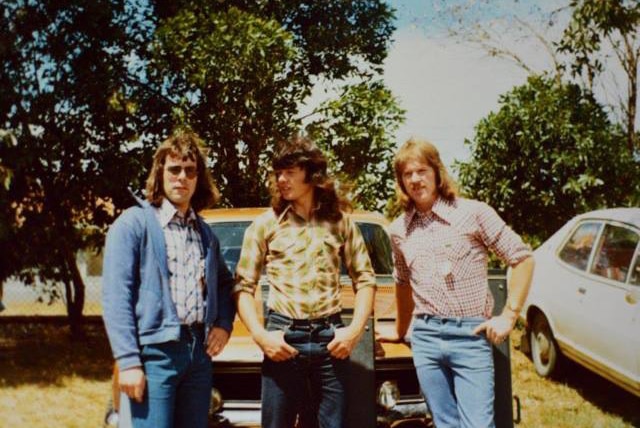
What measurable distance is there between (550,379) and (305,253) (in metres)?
4.75

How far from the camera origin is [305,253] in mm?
2736

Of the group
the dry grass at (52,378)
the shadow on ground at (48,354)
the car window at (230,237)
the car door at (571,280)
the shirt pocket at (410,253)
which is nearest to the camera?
the shirt pocket at (410,253)

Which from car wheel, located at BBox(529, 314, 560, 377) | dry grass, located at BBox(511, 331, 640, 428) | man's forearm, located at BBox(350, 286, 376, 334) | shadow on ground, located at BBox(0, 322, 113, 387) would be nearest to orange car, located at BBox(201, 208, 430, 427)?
man's forearm, located at BBox(350, 286, 376, 334)

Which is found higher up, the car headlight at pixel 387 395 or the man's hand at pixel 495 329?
the man's hand at pixel 495 329

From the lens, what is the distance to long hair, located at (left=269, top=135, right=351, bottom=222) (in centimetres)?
278

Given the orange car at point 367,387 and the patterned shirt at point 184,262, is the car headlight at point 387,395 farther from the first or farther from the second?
the patterned shirt at point 184,262

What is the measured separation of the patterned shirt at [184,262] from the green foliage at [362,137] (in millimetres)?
4946

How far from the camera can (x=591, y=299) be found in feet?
18.5

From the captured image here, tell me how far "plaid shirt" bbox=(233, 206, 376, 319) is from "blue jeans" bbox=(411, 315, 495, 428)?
14.7 inches

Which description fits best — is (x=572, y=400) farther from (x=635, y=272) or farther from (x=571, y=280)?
(x=635, y=272)

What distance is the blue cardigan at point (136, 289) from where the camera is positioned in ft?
7.99

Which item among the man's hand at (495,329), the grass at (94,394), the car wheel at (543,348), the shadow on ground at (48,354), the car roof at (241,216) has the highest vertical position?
the car roof at (241,216)

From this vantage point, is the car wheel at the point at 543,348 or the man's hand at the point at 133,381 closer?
the man's hand at the point at 133,381

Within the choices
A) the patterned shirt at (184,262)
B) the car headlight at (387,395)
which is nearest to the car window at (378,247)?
the car headlight at (387,395)
